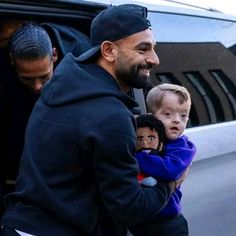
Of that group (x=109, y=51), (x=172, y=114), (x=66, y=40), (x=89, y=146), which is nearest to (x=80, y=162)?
(x=89, y=146)

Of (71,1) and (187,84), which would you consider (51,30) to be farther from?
(187,84)

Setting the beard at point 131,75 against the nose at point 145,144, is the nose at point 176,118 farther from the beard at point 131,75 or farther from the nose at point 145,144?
the beard at point 131,75

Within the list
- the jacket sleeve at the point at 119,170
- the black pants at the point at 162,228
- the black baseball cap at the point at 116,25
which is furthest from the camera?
the black pants at the point at 162,228

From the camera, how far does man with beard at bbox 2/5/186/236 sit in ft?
6.10

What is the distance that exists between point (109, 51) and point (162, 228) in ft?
2.59

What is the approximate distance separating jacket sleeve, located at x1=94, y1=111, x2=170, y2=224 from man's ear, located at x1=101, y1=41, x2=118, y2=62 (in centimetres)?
25

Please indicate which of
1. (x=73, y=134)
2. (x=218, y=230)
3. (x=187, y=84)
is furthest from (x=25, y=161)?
(x=218, y=230)

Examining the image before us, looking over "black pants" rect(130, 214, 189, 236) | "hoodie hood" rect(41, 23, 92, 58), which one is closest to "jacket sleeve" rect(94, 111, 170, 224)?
"black pants" rect(130, 214, 189, 236)

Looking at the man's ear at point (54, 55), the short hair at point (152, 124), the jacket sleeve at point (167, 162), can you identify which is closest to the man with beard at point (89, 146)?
the jacket sleeve at point (167, 162)

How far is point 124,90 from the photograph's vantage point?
208 centimetres

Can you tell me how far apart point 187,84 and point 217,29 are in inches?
23.0

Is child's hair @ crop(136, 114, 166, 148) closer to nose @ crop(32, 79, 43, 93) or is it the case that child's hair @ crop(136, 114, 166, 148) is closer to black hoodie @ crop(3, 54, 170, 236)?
black hoodie @ crop(3, 54, 170, 236)

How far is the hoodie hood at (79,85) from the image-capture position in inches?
74.9

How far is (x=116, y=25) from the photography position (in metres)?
2.00
